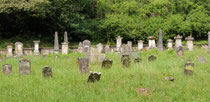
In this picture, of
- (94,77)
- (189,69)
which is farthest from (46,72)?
(189,69)

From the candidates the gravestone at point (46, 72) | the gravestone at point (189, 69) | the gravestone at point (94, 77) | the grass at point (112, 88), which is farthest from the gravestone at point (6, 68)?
the gravestone at point (189, 69)

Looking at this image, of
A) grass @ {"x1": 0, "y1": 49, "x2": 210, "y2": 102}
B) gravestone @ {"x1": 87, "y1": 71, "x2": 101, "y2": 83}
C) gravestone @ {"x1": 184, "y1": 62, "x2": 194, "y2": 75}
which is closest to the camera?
grass @ {"x1": 0, "y1": 49, "x2": 210, "y2": 102}

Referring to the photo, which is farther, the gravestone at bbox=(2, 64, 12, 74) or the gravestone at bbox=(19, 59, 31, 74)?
the gravestone at bbox=(2, 64, 12, 74)

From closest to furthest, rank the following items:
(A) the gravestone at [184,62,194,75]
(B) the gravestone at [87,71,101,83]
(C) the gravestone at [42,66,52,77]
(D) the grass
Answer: (D) the grass → (B) the gravestone at [87,71,101,83] → (A) the gravestone at [184,62,194,75] → (C) the gravestone at [42,66,52,77]

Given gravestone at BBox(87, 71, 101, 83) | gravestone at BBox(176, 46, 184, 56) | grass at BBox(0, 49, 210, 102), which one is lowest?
grass at BBox(0, 49, 210, 102)

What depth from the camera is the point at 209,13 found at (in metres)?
33.3

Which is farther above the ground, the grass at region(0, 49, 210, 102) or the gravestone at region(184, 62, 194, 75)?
the gravestone at region(184, 62, 194, 75)

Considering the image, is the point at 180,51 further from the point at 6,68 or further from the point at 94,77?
the point at 6,68

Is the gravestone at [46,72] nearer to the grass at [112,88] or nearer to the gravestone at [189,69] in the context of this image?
the grass at [112,88]

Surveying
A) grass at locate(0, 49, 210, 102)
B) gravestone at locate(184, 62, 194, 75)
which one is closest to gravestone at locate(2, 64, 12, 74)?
grass at locate(0, 49, 210, 102)

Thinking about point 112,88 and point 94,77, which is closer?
point 112,88

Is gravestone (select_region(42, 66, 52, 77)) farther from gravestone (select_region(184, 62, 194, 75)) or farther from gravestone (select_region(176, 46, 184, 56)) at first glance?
gravestone (select_region(176, 46, 184, 56))

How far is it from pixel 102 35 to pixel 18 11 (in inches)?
417

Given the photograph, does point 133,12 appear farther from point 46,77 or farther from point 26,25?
point 46,77
